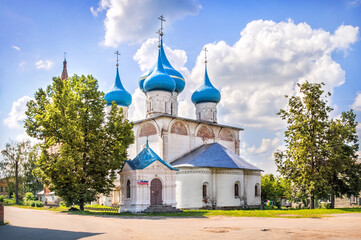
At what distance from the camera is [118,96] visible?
128 ft

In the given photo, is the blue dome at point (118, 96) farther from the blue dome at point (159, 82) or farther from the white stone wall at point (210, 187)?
the white stone wall at point (210, 187)

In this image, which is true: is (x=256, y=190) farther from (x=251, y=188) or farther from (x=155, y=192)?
(x=155, y=192)

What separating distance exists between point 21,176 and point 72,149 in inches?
1073

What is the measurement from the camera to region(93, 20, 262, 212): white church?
80.4 ft

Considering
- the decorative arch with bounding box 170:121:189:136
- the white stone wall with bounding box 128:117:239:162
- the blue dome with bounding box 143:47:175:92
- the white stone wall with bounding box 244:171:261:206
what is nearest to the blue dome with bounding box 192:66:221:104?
the white stone wall with bounding box 128:117:239:162

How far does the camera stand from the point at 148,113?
35.0 m

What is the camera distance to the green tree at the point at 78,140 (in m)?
23.9

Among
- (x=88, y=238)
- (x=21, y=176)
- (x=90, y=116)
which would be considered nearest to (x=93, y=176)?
(x=90, y=116)

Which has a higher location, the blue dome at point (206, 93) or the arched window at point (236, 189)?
the blue dome at point (206, 93)

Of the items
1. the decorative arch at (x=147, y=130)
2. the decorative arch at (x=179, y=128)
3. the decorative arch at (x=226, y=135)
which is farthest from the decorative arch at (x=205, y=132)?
the decorative arch at (x=147, y=130)

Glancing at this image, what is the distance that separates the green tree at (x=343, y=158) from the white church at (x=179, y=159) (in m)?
6.87

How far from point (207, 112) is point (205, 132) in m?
3.75

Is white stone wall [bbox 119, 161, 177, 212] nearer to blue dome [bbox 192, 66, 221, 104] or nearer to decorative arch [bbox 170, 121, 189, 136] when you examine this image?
decorative arch [bbox 170, 121, 189, 136]

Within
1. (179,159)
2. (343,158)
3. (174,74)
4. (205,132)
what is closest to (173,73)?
(174,74)
